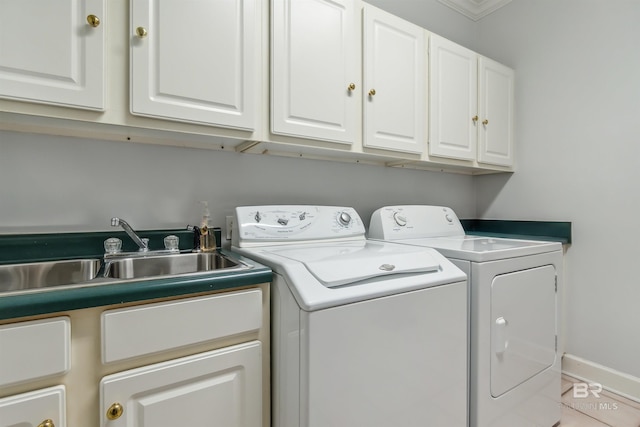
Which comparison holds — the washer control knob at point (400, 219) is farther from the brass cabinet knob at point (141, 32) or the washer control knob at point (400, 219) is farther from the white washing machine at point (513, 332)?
the brass cabinet knob at point (141, 32)

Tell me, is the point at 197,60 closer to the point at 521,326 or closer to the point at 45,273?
the point at 45,273

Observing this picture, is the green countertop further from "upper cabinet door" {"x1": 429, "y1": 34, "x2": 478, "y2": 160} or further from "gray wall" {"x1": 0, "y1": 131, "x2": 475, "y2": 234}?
"upper cabinet door" {"x1": 429, "y1": 34, "x2": 478, "y2": 160}

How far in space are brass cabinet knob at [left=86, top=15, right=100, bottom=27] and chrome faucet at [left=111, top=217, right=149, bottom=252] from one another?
669 millimetres

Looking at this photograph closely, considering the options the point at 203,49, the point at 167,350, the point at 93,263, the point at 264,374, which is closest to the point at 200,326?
the point at 167,350

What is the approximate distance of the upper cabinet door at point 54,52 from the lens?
0.91 m

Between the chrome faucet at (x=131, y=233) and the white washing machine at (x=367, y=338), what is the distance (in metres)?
0.43

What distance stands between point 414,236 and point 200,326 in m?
1.37

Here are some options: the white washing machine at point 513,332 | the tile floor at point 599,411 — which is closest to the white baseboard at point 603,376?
the tile floor at point 599,411

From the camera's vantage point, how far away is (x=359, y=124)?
160 centimetres

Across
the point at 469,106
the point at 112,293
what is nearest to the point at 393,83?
the point at 469,106

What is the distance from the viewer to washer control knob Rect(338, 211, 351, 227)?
170 centimetres

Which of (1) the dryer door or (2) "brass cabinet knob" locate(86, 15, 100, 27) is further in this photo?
(1) the dryer door

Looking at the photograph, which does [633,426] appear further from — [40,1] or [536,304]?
[40,1]

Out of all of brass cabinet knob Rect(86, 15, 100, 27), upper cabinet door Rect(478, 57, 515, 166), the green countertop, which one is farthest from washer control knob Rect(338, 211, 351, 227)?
brass cabinet knob Rect(86, 15, 100, 27)
